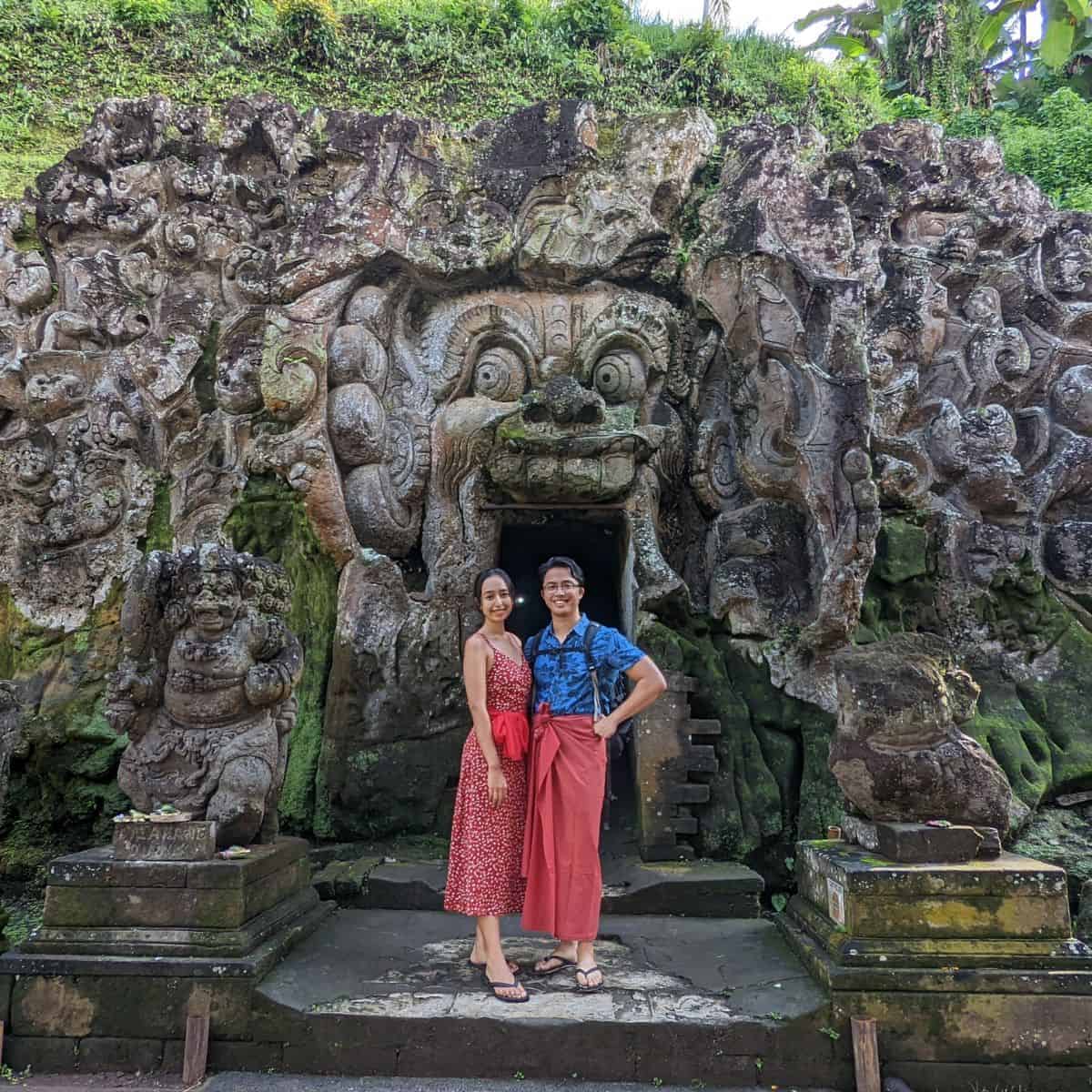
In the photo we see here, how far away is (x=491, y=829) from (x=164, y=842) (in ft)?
5.19

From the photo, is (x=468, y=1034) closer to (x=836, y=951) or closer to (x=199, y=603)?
(x=836, y=951)

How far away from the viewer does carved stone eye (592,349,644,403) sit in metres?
7.21

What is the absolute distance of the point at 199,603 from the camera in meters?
4.05

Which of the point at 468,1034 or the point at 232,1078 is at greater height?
the point at 468,1034

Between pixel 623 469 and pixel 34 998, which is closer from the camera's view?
pixel 34 998

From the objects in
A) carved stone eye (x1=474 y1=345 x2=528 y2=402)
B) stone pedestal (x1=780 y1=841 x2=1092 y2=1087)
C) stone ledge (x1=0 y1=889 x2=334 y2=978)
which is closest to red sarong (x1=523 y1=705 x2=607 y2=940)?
stone pedestal (x1=780 y1=841 x2=1092 y2=1087)

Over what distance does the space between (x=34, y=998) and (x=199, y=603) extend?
1.81 m

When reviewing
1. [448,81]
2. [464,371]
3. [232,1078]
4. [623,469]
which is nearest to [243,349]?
[464,371]

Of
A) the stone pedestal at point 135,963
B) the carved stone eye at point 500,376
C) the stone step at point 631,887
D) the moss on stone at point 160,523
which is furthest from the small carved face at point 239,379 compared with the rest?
the stone pedestal at point 135,963

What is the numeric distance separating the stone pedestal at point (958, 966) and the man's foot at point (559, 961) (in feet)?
3.49

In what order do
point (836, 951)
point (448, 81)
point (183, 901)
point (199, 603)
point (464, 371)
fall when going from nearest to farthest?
1. point (836, 951)
2. point (183, 901)
3. point (199, 603)
4. point (464, 371)
5. point (448, 81)

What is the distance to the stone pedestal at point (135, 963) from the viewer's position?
3309 millimetres

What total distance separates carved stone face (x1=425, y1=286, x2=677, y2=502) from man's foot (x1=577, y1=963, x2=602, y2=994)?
3972 mm

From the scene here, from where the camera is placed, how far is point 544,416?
6.68 m
